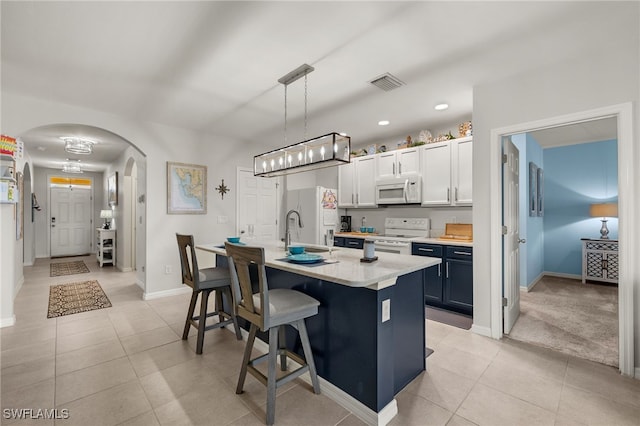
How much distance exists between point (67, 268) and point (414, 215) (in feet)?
25.3

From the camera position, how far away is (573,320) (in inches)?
133

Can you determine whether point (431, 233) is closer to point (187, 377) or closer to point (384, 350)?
point (384, 350)

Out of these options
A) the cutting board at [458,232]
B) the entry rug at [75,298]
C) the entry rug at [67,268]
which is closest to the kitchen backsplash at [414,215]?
the cutting board at [458,232]

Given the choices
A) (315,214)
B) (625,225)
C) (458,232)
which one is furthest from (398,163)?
(625,225)

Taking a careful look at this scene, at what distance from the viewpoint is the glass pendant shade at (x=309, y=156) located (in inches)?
97.8

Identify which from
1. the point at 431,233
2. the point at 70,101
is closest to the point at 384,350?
the point at 431,233

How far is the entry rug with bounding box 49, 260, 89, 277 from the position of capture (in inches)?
241

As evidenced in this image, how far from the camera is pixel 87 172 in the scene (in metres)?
8.84

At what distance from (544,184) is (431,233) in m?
3.14

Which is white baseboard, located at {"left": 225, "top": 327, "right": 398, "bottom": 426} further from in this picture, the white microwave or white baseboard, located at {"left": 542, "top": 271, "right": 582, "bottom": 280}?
white baseboard, located at {"left": 542, "top": 271, "right": 582, "bottom": 280}

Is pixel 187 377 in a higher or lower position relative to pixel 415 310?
lower

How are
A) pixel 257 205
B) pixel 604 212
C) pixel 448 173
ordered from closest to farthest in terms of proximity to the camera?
pixel 448 173 → pixel 604 212 → pixel 257 205

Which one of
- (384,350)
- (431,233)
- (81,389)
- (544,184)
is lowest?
(81,389)

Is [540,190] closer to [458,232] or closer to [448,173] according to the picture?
[458,232]
